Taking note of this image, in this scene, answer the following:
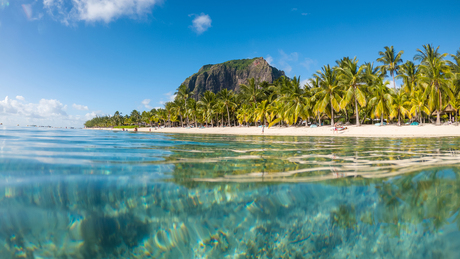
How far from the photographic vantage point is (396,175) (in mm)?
3773

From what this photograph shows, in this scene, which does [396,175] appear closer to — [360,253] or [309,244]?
[360,253]

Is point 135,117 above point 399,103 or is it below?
above

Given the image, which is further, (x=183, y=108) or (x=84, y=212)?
(x=183, y=108)

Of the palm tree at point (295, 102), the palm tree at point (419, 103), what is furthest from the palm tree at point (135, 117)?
the palm tree at point (419, 103)

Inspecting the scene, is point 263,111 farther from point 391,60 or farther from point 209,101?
point 391,60

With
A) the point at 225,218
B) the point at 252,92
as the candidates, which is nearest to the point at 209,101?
the point at 252,92

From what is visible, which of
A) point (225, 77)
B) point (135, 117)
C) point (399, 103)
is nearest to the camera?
point (399, 103)

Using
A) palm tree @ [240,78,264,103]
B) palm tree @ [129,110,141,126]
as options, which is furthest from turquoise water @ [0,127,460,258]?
palm tree @ [129,110,141,126]

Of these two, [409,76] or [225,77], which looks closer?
[409,76]

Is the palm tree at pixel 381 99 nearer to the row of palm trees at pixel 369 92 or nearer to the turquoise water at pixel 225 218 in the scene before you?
the row of palm trees at pixel 369 92

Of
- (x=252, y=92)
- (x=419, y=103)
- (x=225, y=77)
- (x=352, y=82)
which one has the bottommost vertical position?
(x=419, y=103)

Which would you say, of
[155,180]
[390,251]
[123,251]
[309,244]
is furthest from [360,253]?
[155,180]

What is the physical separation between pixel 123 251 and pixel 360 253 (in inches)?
92.3

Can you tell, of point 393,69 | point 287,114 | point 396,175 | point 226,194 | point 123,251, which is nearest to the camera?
point 123,251
